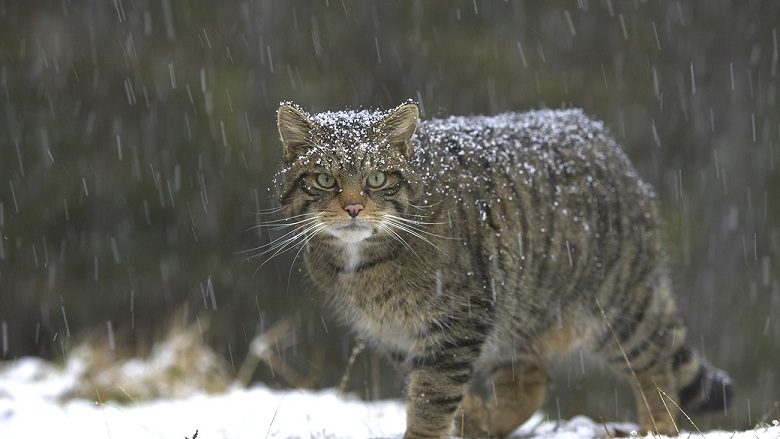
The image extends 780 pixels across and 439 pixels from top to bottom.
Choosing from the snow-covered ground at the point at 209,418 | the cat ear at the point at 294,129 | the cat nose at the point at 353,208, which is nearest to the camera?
the cat nose at the point at 353,208

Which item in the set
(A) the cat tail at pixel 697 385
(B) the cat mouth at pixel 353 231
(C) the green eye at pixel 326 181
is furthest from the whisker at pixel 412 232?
(A) the cat tail at pixel 697 385

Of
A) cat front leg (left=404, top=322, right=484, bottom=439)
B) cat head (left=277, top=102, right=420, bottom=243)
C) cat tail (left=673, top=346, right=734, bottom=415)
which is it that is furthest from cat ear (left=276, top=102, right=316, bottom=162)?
cat tail (left=673, top=346, right=734, bottom=415)

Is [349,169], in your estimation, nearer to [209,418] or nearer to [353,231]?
[353,231]

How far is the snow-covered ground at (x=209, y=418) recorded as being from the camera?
4051mm

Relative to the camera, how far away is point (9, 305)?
8141 millimetres

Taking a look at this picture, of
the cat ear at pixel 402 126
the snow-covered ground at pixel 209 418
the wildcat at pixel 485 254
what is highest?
the cat ear at pixel 402 126

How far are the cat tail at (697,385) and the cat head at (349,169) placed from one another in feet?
6.39

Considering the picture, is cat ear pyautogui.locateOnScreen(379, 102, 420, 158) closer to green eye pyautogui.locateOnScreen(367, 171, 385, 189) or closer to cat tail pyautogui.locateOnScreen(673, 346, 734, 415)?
green eye pyautogui.locateOnScreen(367, 171, 385, 189)

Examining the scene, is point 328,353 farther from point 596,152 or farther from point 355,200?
point 355,200

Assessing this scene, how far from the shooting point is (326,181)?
3510mm

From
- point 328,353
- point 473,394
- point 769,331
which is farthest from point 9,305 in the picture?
point 769,331

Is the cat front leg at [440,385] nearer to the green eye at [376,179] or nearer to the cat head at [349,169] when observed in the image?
the cat head at [349,169]

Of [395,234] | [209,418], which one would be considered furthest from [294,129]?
[209,418]

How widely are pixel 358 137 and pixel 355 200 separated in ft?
0.93
